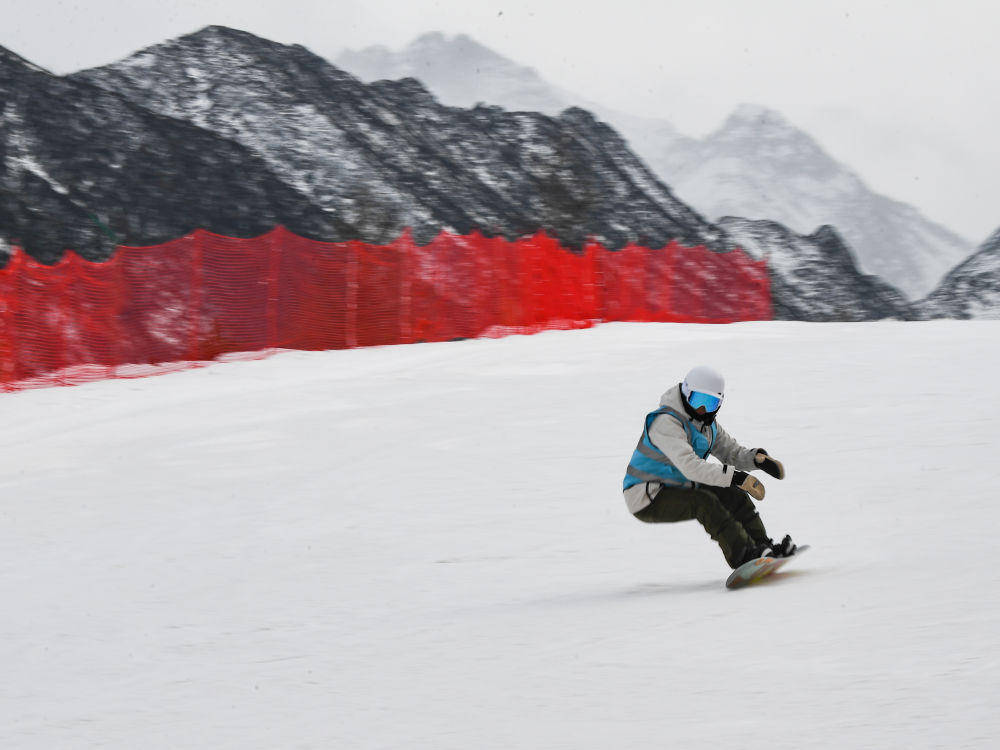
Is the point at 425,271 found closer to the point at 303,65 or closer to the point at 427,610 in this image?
the point at 427,610

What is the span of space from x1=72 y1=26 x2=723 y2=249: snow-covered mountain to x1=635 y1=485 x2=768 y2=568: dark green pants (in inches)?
2642

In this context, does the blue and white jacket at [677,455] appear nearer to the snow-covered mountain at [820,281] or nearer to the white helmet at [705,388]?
the white helmet at [705,388]

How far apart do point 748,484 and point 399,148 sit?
8542 cm

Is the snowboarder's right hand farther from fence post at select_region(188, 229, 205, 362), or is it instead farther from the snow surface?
fence post at select_region(188, 229, 205, 362)

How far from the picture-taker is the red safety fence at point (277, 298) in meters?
19.0

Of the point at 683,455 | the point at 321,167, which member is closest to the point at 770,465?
the point at 683,455

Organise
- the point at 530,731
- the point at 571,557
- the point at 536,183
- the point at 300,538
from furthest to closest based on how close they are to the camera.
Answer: the point at 536,183 < the point at 300,538 < the point at 571,557 < the point at 530,731

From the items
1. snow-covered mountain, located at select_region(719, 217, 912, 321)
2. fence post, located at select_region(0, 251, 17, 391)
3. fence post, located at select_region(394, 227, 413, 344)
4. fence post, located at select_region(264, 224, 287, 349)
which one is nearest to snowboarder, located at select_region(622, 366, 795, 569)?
fence post, located at select_region(0, 251, 17, 391)

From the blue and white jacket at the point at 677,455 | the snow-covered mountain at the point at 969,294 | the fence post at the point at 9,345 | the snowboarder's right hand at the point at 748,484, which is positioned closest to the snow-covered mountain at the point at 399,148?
the snow-covered mountain at the point at 969,294

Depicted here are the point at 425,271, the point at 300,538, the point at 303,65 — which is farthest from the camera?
the point at 303,65

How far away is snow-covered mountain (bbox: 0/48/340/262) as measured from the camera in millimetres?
55531

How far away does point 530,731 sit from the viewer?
486cm

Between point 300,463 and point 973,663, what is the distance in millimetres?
8317

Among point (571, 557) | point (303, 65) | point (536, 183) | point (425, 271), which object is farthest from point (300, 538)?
point (303, 65)
